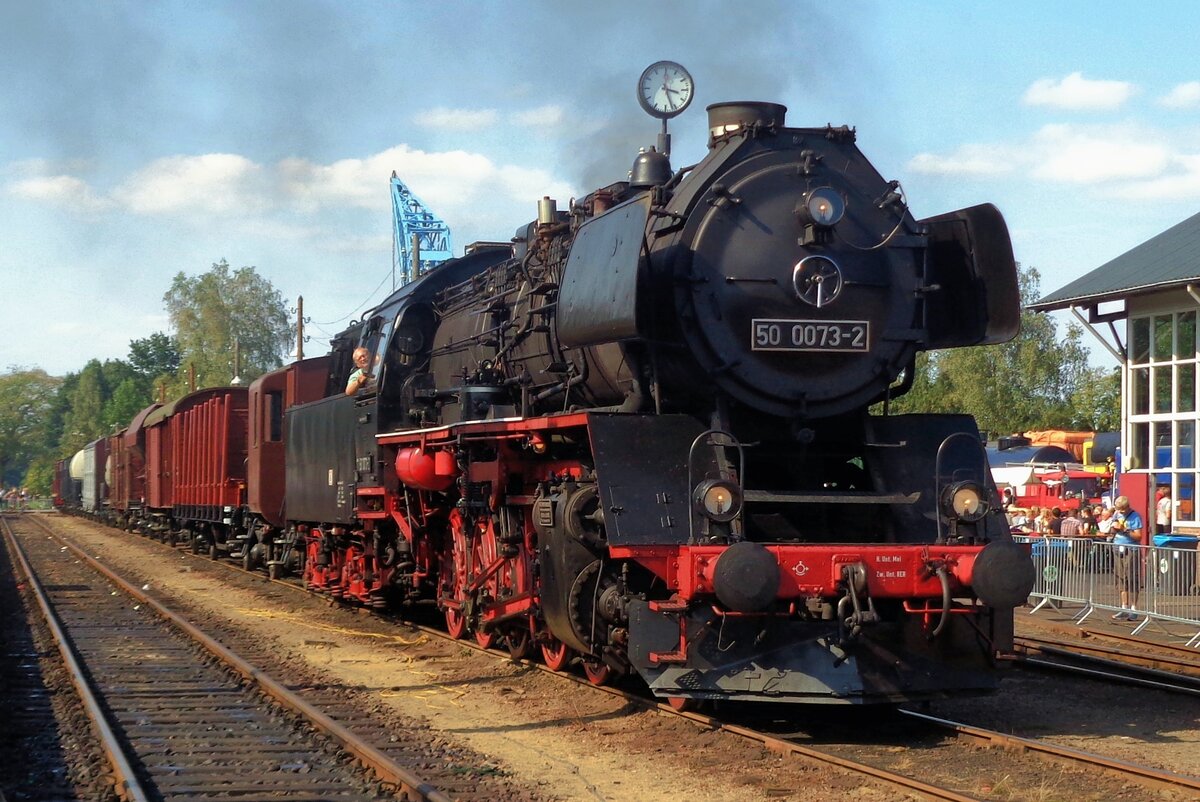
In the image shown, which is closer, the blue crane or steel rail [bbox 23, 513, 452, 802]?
steel rail [bbox 23, 513, 452, 802]

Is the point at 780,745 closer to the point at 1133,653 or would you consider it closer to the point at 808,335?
the point at 808,335

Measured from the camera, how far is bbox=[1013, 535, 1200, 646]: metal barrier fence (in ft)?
42.3

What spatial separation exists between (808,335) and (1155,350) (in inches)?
487

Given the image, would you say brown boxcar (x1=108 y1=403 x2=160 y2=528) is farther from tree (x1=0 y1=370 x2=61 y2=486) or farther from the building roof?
tree (x1=0 y1=370 x2=61 y2=486)

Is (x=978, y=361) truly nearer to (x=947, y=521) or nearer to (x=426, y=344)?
(x=426, y=344)

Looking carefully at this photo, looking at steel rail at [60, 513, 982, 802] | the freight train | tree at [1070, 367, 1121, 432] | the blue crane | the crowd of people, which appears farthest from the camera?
the blue crane

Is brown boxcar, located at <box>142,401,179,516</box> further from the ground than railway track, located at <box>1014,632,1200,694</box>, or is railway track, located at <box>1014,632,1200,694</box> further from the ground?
brown boxcar, located at <box>142,401,179,516</box>

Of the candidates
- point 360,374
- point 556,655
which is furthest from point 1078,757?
Answer: point 360,374

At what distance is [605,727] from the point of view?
7977 millimetres

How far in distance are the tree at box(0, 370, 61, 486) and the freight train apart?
11837cm

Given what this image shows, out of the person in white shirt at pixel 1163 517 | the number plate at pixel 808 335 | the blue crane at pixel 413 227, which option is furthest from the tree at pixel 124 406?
the number plate at pixel 808 335

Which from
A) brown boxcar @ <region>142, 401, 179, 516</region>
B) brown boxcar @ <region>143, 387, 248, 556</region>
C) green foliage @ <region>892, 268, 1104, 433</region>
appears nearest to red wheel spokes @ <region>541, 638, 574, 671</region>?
brown boxcar @ <region>143, 387, 248, 556</region>

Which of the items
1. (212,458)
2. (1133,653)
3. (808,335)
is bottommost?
(1133,653)

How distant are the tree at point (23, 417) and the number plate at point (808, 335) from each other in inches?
4729
